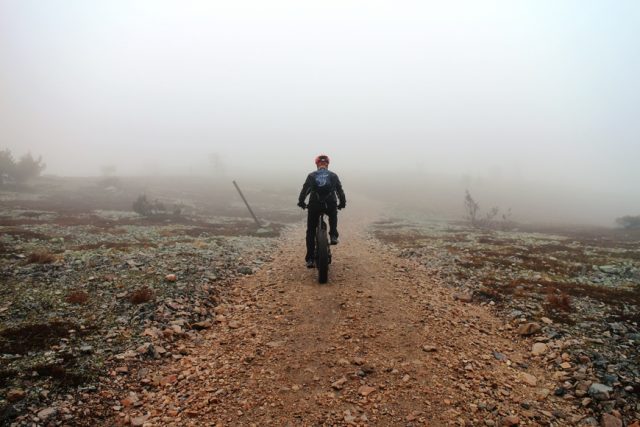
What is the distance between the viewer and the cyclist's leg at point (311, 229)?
12.8 metres

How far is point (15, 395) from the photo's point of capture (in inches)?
234

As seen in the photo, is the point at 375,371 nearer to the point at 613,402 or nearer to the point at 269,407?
the point at 269,407

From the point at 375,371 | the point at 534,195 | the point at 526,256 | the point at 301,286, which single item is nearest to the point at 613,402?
the point at 375,371

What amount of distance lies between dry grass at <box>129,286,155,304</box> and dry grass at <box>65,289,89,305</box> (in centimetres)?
129

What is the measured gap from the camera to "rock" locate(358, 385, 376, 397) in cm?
659

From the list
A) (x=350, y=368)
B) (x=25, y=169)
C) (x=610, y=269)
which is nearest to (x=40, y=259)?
(x=350, y=368)

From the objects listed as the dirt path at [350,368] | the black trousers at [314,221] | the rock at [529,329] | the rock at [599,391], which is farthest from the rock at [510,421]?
the black trousers at [314,221]

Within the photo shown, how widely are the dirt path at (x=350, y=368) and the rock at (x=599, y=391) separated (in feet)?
2.20

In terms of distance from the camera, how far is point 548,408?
6.46 meters

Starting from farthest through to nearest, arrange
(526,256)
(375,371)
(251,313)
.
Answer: (526,256), (251,313), (375,371)

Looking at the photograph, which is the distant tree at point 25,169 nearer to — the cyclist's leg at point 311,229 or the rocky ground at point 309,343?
the rocky ground at point 309,343

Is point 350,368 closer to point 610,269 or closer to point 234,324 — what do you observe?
point 234,324

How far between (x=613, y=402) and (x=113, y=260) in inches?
692

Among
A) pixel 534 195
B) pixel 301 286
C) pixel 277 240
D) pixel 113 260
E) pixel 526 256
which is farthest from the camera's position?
pixel 534 195
